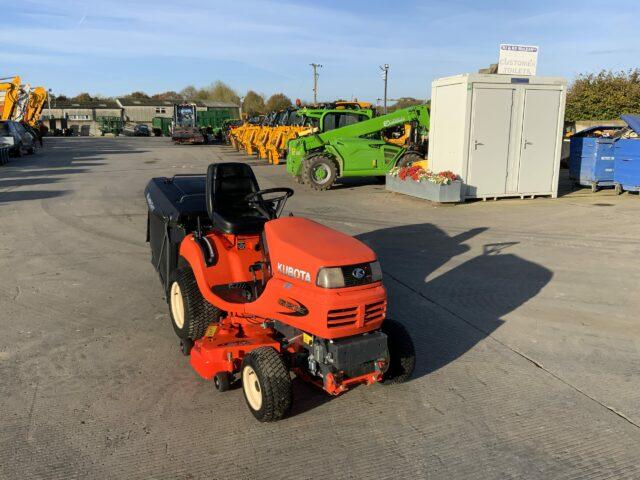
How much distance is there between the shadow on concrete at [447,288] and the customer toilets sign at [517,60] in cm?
561

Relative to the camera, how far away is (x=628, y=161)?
525 inches

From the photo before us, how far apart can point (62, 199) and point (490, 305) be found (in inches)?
414

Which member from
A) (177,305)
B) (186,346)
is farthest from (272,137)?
(186,346)

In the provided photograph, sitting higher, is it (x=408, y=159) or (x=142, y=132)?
(x=142, y=132)

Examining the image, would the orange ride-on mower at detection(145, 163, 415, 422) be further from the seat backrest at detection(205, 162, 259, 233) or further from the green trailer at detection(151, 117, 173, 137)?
the green trailer at detection(151, 117, 173, 137)

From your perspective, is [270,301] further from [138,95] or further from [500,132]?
[138,95]

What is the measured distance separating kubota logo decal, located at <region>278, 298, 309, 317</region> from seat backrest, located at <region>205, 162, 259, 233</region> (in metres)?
1.14

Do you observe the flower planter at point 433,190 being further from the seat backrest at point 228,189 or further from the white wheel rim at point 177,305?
the white wheel rim at point 177,305

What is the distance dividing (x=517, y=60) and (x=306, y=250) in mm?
11181

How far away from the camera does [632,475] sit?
3.04 m

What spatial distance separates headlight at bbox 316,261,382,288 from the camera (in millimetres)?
3264

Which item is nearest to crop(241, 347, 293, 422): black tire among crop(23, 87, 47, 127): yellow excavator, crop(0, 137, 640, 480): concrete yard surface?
crop(0, 137, 640, 480): concrete yard surface

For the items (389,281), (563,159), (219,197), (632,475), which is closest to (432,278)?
(389,281)

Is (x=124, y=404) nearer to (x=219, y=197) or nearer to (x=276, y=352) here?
(x=276, y=352)
